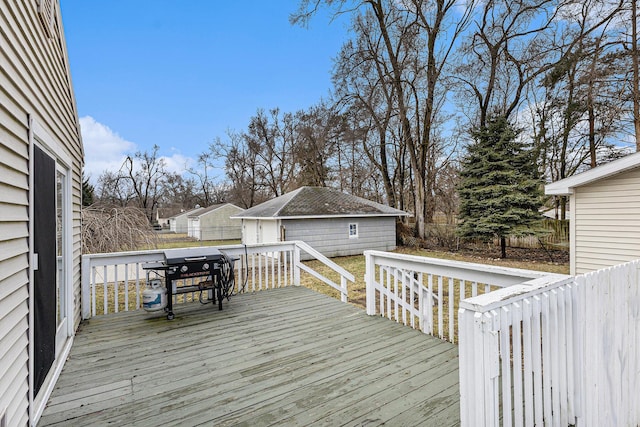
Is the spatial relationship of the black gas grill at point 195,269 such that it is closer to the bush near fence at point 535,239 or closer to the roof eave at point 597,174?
the roof eave at point 597,174

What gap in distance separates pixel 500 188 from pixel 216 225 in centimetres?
2200

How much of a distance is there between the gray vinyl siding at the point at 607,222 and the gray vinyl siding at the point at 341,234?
26.6 feet

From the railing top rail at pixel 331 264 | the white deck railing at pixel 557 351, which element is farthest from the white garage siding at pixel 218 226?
the white deck railing at pixel 557 351

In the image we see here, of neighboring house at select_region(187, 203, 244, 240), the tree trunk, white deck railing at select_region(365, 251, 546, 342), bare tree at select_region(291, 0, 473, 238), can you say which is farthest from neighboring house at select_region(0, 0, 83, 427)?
neighboring house at select_region(187, 203, 244, 240)

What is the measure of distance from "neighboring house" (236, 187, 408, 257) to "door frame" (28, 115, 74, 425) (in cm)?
884

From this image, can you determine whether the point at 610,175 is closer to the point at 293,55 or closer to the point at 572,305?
the point at 572,305

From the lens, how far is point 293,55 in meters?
15.8

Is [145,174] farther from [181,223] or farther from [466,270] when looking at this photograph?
[466,270]

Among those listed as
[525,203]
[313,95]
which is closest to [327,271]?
[525,203]

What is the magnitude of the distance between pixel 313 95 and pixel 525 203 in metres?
15.1

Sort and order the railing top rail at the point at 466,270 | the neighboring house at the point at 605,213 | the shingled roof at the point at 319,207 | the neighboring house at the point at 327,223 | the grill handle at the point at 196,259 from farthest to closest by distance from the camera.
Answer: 1. the shingled roof at the point at 319,207
2. the neighboring house at the point at 327,223
3. the neighboring house at the point at 605,213
4. the grill handle at the point at 196,259
5. the railing top rail at the point at 466,270

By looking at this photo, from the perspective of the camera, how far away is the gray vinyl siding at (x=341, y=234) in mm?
12898

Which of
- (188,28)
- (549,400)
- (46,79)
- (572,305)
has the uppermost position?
(188,28)

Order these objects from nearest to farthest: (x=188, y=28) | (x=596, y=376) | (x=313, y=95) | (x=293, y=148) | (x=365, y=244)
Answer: (x=596, y=376) → (x=188, y=28) → (x=365, y=244) → (x=313, y=95) → (x=293, y=148)
